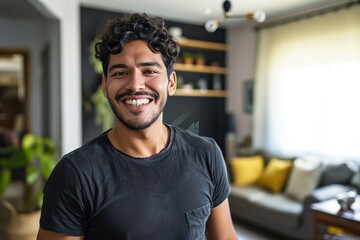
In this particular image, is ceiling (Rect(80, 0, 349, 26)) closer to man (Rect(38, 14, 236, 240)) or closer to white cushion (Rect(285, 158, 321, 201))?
white cushion (Rect(285, 158, 321, 201))

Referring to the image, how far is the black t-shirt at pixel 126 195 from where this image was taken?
0.82 m

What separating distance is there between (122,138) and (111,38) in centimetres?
30

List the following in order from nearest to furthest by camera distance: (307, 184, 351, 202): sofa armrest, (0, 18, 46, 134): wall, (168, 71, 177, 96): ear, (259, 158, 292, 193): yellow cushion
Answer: (168, 71, 177, 96): ear → (307, 184, 351, 202): sofa armrest → (259, 158, 292, 193): yellow cushion → (0, 18, 46, 134): wall

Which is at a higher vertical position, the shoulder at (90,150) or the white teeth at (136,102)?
the white teeth at (136,102)

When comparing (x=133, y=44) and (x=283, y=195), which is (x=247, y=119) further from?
(x=133, y=44)

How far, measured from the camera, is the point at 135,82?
2.92 feet

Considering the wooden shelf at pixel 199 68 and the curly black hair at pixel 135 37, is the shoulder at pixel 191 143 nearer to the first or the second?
the curly black hair at pixel 135 37

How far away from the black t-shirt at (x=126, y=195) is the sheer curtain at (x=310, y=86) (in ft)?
9.34

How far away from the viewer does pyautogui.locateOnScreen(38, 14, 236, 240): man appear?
2.72 ft

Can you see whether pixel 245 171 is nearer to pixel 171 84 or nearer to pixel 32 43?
pixel 171 84

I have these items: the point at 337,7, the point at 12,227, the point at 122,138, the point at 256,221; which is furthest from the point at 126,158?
the point at 337,7

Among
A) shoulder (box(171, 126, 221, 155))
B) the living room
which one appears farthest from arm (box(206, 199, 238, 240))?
the living room

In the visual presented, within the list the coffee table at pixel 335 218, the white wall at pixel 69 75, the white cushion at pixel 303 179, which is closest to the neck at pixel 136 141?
the coffee table at pixel 335 218

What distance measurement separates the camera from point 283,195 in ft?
10.8
